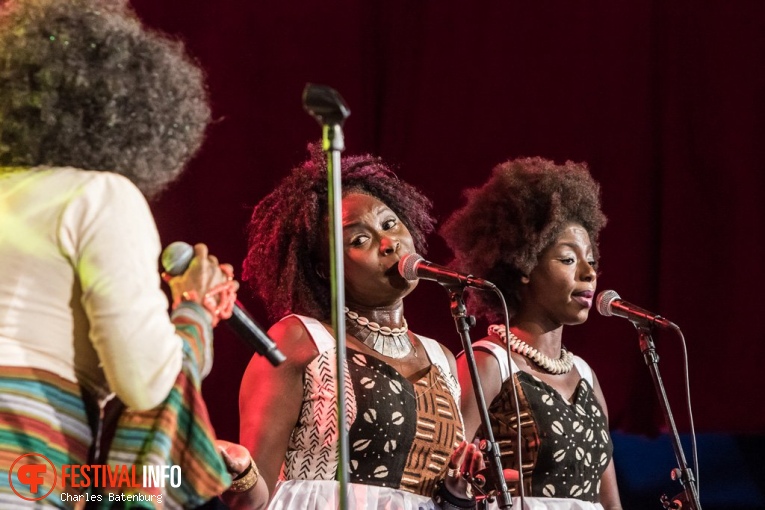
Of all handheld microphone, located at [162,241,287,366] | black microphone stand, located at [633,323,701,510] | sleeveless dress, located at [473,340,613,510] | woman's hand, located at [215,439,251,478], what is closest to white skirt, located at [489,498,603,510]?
sleeveless dress, located at [473,340,613,510]

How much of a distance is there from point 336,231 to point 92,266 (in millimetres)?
572

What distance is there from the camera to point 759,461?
215 inches

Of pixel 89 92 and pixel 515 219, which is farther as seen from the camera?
pixel 515 219

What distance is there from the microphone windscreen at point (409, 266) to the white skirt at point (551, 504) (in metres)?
0.92

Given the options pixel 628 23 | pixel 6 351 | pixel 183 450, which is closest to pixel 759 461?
pixel 628 23

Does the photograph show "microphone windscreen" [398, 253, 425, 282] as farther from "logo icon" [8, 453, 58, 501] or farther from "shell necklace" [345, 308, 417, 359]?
"logo icon" [8, 453, 58, 501]

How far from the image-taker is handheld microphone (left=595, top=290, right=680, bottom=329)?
3807mm

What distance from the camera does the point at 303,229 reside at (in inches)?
156

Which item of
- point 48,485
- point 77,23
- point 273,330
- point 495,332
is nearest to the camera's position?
point 48,485

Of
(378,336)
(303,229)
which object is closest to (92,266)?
(378,336)

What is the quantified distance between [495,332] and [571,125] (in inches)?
61.1

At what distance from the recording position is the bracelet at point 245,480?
2809mm

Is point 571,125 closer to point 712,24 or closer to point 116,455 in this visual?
point 712,24

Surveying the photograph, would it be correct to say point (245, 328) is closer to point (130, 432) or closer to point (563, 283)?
point (130, 432)
